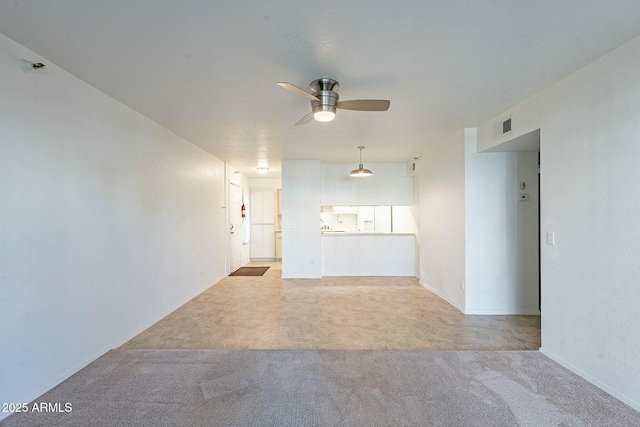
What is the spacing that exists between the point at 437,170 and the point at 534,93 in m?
2.05

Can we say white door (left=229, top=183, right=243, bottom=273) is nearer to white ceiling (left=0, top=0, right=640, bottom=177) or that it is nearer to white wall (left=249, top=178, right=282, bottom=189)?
white wall (left=249, top=178, right=282, bottom=189)

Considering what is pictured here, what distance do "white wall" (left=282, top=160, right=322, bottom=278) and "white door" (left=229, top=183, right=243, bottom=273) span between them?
1581 millimetres

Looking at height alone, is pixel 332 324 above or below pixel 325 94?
below

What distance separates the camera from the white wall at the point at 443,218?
4.12 metres

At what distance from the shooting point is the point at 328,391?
2148 mm

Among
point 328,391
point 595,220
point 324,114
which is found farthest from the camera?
point 324,114

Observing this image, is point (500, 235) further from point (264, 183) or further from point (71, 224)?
point (264, 183)

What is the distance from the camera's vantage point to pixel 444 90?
277 cm

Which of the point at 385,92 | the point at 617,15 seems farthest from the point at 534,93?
the point at 385,92

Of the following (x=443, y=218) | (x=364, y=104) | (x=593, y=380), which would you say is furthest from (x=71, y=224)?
(x=443, y=218)

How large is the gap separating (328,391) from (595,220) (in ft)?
8.10

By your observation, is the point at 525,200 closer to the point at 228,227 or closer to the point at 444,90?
the point at 444,90

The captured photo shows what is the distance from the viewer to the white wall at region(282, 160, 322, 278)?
20.2 feet

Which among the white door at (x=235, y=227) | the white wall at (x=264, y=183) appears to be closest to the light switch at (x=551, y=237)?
the white door at (x=235, y=227)
